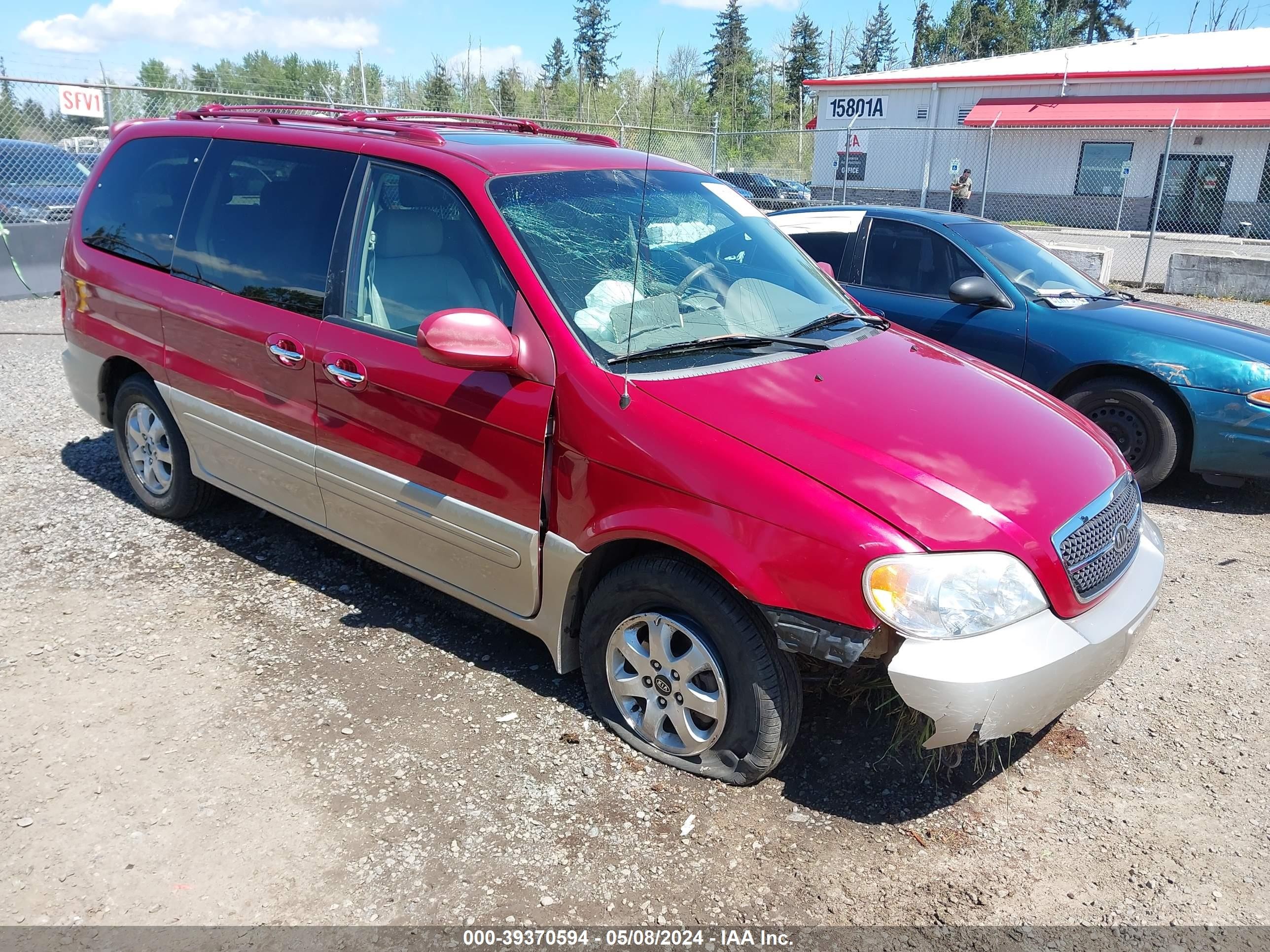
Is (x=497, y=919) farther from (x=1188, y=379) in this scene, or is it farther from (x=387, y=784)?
Result: (x=1188, y=379)

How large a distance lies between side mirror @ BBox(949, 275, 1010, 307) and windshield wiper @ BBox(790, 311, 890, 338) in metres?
2.03

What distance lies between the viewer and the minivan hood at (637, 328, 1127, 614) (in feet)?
8.77

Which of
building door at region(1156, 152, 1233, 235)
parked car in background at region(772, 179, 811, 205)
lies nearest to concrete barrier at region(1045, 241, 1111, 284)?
parked car in background at region(772, 179, 811, 205)

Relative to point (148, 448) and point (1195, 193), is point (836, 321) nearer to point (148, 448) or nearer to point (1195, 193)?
point (148, 448)

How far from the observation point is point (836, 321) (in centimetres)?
389

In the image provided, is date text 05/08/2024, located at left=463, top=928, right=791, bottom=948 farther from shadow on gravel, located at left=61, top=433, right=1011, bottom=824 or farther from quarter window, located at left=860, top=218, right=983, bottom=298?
quarter window, located at left=860, top=218, right=983, bottom=298

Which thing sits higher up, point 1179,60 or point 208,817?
point 1179,60

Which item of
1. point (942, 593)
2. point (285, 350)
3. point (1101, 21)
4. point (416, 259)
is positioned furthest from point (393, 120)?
point (1101, 21)

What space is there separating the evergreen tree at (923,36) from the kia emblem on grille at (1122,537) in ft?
257

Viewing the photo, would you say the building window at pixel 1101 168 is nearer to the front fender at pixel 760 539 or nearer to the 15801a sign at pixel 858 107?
the 15801a sign at pixel 858 107

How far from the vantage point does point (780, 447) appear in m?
2.79

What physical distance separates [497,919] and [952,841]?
4.60 ft

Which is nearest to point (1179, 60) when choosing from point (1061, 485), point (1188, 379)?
point (1188, 379)

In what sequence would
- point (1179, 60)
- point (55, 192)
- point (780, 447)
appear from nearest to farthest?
1. point (780, 447)
2. point (55, 192)
3. point (1179, 60)
